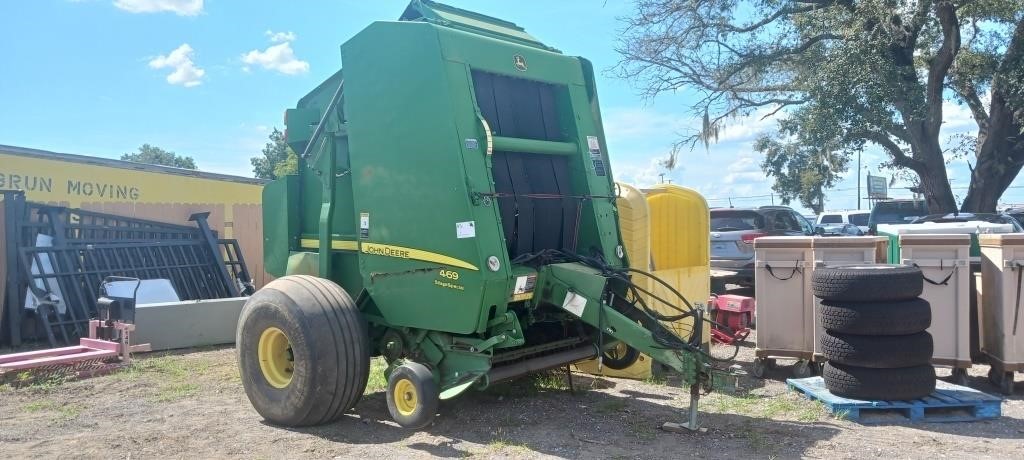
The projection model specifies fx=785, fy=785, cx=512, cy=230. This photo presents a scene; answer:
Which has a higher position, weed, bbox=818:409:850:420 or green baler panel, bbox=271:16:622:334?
green baler panel, bbox=271:16:622:334

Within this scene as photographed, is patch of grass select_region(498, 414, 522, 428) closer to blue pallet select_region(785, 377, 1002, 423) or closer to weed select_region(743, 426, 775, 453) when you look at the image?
weed select_region(743, 426, 775, 453)

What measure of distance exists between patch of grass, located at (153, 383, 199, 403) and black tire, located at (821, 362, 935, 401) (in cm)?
560

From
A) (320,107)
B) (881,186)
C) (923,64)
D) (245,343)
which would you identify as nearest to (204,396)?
(245,343)

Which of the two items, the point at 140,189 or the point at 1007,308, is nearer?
the point at 1007,308

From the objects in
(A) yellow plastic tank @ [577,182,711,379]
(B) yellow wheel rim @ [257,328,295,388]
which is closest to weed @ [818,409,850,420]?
(A) yellow plastic tank @ [577,182,711,379]

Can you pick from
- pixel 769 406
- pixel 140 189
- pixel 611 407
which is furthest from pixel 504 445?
pixel 140 189

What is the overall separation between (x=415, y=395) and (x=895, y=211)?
19.1m

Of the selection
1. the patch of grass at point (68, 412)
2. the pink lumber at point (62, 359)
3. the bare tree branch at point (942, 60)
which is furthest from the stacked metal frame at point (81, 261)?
the bare tree branch at point (942, 60)

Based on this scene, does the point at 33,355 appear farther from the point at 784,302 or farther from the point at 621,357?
the point at 784,302

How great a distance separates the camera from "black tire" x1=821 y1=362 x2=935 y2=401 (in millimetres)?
5852

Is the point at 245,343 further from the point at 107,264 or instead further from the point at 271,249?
the point at 107,264

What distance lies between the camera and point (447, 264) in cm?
533

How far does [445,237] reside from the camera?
17.4 ft

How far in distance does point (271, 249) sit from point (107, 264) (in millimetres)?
5537
